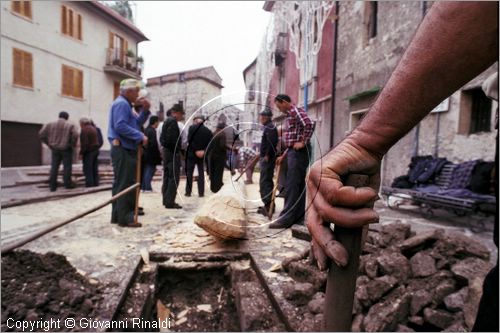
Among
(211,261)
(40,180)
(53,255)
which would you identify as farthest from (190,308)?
(40,180)

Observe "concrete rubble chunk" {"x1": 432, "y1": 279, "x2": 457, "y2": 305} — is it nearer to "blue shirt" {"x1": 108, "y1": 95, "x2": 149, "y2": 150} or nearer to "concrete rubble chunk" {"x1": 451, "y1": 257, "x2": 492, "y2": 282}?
"concrete rubble chunk" {"x1": 451, "y1": 257, "x2": 492, "y2": 282}

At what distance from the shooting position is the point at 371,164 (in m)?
0.95

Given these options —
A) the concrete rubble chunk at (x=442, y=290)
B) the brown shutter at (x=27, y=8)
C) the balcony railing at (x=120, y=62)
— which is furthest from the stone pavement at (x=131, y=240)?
the balcony railing at (x=120, y=62)

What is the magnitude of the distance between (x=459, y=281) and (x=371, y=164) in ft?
6.67

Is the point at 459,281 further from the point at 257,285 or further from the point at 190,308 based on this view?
the point at 190,308

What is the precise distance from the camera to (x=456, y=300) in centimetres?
212

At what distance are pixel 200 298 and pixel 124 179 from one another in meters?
1.96

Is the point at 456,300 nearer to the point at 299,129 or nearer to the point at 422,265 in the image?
the point at 422,265

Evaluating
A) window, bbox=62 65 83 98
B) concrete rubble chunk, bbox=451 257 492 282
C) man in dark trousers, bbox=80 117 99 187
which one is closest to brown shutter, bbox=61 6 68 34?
window, bbox=62 65 83 98

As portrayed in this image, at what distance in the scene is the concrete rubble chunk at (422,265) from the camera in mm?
2439

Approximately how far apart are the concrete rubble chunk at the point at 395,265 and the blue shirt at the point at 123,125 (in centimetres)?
319

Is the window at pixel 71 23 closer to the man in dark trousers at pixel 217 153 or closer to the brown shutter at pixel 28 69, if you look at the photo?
the brown shutter at pixel 28 69

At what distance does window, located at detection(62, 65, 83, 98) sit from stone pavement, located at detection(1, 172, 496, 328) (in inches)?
509

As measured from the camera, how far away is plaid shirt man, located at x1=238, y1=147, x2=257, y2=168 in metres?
1.56
